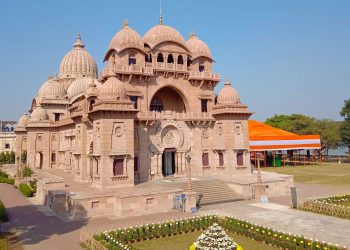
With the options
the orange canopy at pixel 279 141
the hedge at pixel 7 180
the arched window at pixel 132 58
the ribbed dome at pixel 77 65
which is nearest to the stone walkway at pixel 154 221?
the arched window at pixel 132 58

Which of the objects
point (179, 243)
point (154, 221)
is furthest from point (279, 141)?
point (179, 243)

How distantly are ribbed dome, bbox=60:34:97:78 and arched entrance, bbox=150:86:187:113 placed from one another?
92.1ft

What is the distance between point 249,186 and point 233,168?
24.0 feet

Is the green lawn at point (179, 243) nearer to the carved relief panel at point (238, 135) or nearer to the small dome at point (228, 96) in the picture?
the carved relief panel at point (238, 135)

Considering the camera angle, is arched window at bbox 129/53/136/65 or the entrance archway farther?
the entrance archway

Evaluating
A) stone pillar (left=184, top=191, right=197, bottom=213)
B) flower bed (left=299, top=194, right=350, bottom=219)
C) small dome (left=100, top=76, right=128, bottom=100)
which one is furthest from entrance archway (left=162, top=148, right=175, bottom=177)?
flower bed (left=299, top=194, right=350, bottom=219)

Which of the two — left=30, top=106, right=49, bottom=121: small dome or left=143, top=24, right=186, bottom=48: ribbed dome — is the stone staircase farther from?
left=30, top=106, right=49, bottom=121: small dome

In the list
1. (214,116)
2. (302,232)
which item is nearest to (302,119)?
(214,116)

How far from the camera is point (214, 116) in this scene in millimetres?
40031

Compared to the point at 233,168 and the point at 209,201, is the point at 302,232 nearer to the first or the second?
the point at 209,201

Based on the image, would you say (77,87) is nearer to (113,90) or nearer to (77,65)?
(77,65)

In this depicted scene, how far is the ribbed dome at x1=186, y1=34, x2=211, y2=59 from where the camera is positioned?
4088 cm

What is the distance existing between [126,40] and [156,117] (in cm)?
931

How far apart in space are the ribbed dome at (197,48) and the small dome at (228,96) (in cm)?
505
